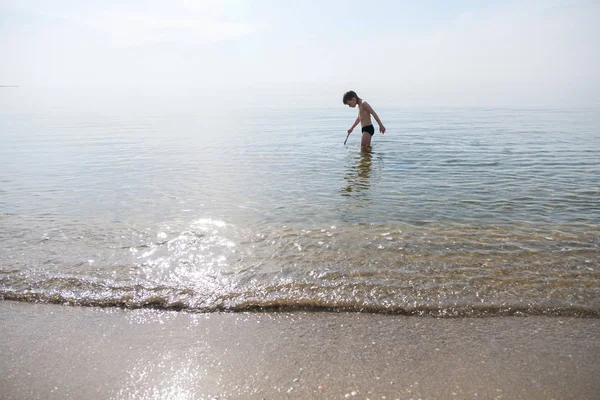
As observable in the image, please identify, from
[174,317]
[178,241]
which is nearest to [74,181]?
[178,241]

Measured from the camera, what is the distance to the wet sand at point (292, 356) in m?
2.89

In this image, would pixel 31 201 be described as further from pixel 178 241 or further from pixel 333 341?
pixel 333 341

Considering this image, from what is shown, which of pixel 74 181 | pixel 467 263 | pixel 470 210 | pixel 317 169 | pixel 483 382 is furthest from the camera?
pixel 317 169

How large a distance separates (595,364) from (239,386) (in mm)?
2797

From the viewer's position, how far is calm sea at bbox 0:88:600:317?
435cm

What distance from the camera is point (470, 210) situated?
7.38 metres

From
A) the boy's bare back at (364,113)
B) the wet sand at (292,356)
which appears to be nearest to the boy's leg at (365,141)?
the boy's bare back at (364,113)

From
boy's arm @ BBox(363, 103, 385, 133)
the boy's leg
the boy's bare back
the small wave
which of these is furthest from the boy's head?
the small wave

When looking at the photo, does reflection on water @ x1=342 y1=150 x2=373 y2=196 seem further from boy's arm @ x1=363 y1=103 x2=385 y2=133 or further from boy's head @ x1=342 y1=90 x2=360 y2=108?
boy's head @ x1=342 y1=90 x2=360 y2=108

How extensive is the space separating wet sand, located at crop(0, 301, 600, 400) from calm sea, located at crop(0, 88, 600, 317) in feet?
1.01

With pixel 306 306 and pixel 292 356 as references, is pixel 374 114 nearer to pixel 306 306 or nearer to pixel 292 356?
pixel 306 306

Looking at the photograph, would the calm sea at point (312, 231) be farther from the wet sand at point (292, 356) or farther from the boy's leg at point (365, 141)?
the boy's leg at point (365, 141)

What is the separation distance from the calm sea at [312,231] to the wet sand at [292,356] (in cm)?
31

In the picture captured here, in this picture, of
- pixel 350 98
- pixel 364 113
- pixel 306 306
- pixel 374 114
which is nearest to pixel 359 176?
pixel 374 114
